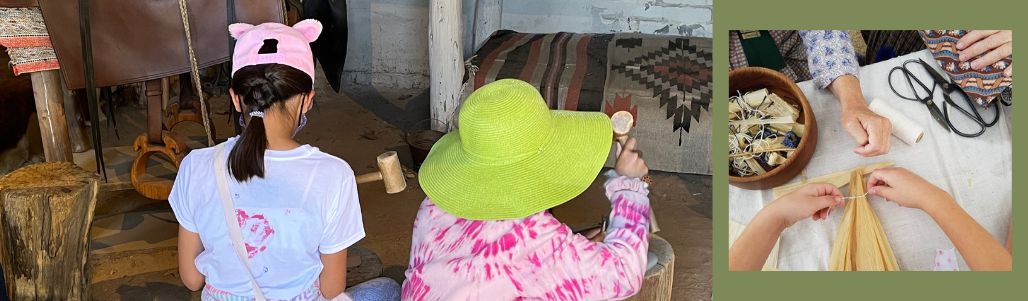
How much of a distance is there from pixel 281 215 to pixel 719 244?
4.05ft

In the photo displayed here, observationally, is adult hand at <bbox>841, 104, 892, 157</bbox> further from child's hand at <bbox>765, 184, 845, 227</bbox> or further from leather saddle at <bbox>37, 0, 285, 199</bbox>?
leather saddle at <bbox>37, 0, 285, 199</bbox>

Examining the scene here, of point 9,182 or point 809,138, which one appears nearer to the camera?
point 809,138

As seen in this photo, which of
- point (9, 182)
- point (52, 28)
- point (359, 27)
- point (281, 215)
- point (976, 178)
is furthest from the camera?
point (359, 27)

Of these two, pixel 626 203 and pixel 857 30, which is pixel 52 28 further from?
pixel 857 30

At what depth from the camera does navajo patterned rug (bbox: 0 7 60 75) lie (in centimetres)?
347

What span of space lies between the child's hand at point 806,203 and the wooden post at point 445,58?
246 cm

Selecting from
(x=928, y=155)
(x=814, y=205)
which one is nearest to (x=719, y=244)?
(x=814, y=205)

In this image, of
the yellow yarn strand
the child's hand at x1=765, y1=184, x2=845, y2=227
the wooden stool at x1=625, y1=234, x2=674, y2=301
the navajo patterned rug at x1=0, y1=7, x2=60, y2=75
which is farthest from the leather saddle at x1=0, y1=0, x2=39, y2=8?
the yellow yarn strand

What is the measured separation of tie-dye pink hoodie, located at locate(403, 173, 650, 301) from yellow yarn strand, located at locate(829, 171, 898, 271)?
0.83 meters

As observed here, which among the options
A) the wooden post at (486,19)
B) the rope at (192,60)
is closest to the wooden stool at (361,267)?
the rope at (192,60)

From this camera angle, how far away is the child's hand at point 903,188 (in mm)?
2676

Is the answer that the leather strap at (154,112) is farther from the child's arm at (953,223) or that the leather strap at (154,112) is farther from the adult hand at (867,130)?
the child's arm at (953,223)

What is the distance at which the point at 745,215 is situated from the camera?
280 cm

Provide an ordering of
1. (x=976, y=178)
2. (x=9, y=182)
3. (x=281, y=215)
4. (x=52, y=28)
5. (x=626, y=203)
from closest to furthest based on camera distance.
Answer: (x=626, y=203), (x=281, y=215), (x=976, y=178), (x=9, y=182), (x=52, y=28)
